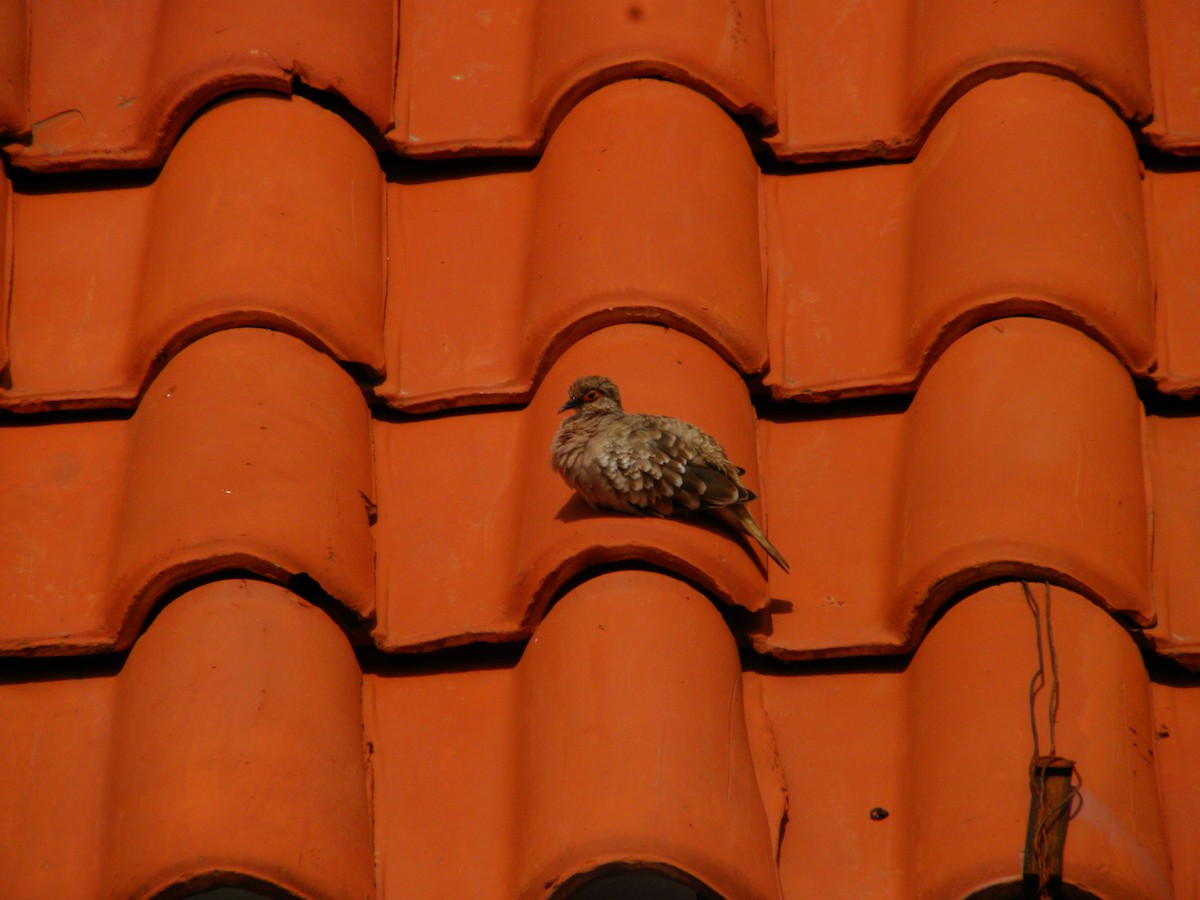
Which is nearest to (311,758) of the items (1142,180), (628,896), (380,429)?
(628,896)

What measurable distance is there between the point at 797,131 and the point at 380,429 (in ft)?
5.31

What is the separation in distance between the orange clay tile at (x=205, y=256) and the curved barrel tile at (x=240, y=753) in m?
0.89

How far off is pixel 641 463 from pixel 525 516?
34 centimetres

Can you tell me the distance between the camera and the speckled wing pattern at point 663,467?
383cm

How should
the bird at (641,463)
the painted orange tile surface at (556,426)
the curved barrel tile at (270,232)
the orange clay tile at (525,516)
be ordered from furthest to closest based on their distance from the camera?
the curved barrel tile at (270,232) < the bird at (641,463) < the orange clay tile at (525,516) < the painted orange tile surface at (556,426)

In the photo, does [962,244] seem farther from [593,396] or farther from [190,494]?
[190,494]

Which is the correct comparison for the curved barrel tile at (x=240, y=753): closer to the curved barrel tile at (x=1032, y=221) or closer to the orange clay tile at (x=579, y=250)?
the orange clay tile at (x=579, y=250)

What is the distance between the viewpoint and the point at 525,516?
12.8 ft

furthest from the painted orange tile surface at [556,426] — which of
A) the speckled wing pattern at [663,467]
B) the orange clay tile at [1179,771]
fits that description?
the speckled wing pattern at [663,467]

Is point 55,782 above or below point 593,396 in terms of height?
below

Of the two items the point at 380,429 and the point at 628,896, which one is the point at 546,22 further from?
the point at 628,896

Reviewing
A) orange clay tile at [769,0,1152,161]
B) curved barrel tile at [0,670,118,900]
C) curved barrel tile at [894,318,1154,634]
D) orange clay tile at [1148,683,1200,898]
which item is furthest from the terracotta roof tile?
orange clay tile at [769,0,1152,161]

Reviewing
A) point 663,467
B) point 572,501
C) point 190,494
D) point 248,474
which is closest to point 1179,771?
point 663,467

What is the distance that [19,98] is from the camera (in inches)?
190
